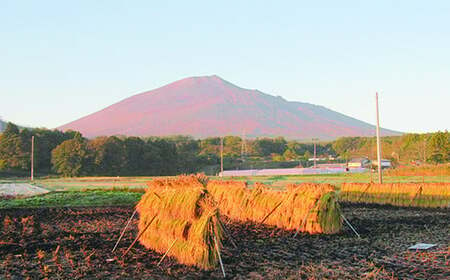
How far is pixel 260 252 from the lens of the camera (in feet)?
32.4

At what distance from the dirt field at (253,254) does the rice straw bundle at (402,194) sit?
4.34 meters

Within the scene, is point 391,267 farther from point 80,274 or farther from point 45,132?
point 45,132

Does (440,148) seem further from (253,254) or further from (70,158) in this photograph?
(253,254)

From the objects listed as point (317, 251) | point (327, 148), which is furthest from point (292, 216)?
point (327, 148)

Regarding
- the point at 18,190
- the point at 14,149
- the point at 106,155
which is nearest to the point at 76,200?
the point at 18,190

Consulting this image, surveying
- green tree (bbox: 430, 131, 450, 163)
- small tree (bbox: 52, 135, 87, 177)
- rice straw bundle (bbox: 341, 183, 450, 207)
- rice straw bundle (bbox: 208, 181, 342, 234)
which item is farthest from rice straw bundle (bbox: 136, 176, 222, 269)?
green tree (bbox: 430, 131, 450, 163)

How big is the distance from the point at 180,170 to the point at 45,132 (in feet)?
70.7

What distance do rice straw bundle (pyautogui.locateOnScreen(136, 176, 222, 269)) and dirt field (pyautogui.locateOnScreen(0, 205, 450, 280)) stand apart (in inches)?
9.6

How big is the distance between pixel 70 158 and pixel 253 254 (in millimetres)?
58126

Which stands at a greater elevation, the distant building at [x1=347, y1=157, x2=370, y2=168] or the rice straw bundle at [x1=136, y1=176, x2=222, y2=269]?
the rice straw bundle at [x1=136, y1=176, x2=222, y2=269]

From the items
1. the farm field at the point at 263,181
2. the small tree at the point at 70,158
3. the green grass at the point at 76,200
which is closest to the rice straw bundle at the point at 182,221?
the green grass at the point at 76,200

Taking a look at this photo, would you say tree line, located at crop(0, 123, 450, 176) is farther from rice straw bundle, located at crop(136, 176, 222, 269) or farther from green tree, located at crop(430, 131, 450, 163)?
rice straw bundle, located at crop(136, 176, 222, 269)

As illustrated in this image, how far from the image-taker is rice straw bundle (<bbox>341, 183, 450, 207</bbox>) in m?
19.1

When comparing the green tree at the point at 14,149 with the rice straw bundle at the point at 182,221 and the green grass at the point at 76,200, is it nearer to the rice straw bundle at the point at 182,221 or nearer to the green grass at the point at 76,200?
the green grass at the point at 76,200
